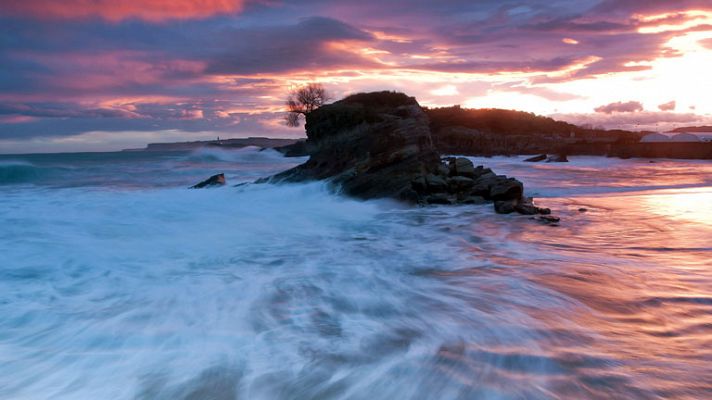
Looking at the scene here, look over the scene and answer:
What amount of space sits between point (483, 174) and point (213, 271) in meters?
9.33

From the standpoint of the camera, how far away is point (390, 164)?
44.4 feet

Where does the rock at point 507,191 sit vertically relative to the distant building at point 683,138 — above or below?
below

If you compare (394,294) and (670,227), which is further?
(670,227)

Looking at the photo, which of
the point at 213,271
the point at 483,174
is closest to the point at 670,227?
the point at 483,174

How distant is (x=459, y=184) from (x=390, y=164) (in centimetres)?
240

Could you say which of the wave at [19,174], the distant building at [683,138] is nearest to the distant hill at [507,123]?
the distant building at [683,138]

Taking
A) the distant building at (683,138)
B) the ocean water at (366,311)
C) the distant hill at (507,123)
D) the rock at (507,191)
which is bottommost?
the ocean water at (366,311)

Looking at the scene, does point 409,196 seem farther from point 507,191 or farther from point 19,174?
point 19,174

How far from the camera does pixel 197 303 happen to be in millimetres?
4707

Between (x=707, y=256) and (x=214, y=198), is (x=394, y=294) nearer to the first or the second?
(x=707, y=256)

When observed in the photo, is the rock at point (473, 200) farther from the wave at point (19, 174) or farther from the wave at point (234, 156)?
the wave at point (234, 156)

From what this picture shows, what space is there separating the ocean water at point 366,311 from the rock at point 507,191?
1.65 meters

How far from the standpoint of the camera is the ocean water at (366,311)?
3.01 meters

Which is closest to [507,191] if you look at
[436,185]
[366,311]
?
[436,185]
